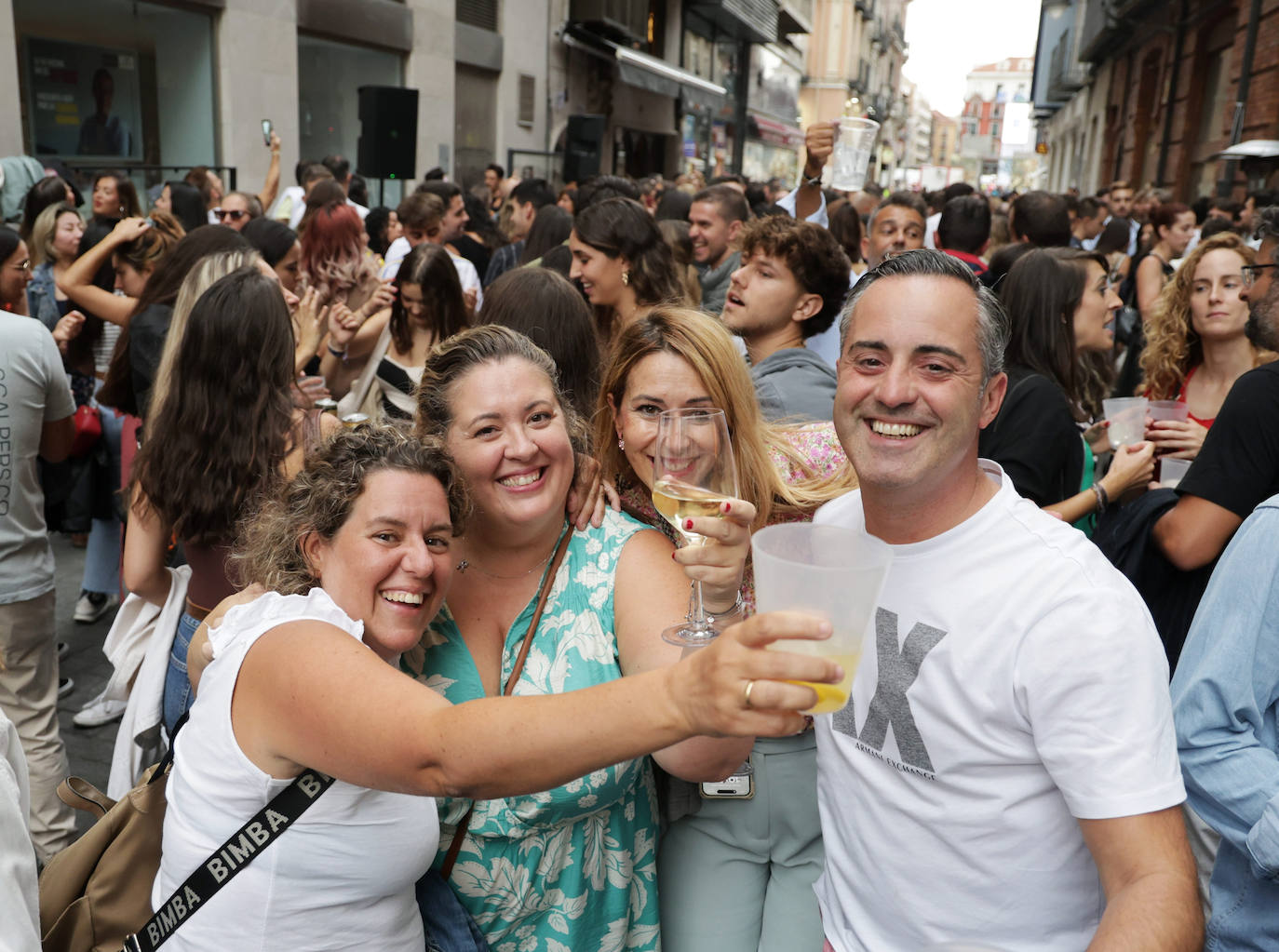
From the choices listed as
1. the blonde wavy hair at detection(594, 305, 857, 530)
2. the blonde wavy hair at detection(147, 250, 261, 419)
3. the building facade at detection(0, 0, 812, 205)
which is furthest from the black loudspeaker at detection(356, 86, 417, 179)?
the blonde wavy hair at detection(594, 305, 857, 530)

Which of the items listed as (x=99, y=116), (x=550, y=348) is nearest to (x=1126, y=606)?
(x=550, y=348)

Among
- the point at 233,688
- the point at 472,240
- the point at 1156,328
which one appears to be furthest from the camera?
the point at 472,240

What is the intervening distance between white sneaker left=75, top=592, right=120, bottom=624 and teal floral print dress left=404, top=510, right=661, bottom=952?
Answer: 169 inches

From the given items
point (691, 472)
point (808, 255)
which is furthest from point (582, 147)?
point (691, 472)

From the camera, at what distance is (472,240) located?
8.57 m

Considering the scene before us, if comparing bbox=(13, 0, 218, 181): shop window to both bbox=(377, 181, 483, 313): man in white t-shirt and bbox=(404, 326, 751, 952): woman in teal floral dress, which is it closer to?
bbox=(377, 181, 483, 313): man in white t-shirt

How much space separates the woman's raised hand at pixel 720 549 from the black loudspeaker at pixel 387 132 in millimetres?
9869

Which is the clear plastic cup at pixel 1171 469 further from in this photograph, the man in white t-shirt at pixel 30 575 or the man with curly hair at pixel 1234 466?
the man in white t-shirt at pixel 30 575

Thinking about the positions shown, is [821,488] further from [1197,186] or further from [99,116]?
[1197,186]

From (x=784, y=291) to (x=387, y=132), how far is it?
8174 millimetres

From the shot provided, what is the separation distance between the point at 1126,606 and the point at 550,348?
2460 millimetres

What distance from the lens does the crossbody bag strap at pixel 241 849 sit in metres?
1.73

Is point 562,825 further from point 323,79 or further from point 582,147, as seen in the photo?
point 323,79

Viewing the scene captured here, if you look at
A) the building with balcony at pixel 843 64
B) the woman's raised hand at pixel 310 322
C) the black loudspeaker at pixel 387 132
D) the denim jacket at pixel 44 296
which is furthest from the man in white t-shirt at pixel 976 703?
the building with balcony at pixel 843 64
